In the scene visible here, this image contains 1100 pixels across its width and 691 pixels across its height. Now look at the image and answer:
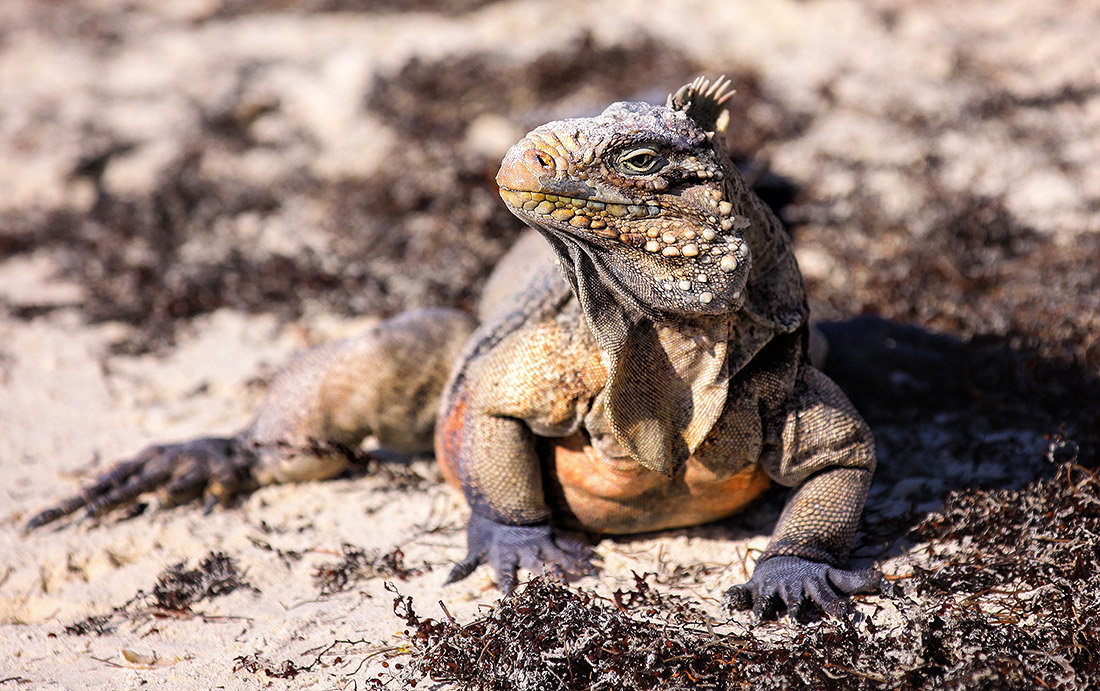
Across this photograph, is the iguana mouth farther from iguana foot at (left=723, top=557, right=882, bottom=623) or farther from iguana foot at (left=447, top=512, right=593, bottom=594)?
iguana foot at (left=447, top=512, right=593, bottom=594)

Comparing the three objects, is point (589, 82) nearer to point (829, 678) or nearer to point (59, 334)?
point (59, 334)

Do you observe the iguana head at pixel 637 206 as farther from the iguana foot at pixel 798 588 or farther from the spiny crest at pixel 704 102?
the iguana foot at pixel 798 588

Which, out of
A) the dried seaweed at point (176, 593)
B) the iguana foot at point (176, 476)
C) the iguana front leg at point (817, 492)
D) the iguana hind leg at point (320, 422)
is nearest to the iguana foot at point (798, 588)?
the iguana front leg at point (817, 492)

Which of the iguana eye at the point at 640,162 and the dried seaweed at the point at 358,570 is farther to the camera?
the dried seaweed at the point at 358,570

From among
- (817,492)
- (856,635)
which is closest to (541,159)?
(817,492)

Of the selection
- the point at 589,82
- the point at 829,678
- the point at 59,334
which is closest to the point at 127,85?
the point at 59,334

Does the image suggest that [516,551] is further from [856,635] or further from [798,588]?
[856,635]

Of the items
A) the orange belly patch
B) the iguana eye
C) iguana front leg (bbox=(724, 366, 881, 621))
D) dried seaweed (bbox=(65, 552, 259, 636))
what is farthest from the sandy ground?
the iguana eye
